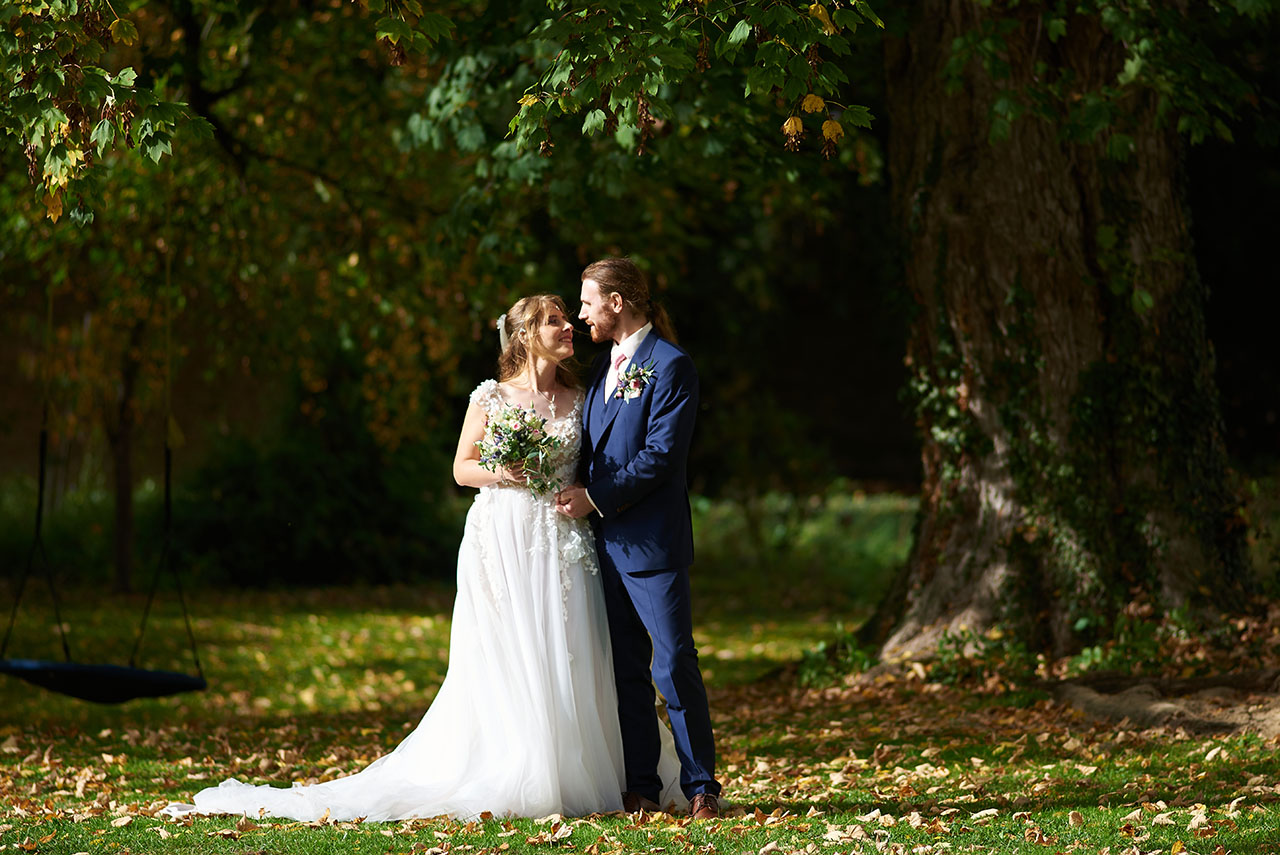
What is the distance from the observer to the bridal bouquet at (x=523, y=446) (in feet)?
15.7

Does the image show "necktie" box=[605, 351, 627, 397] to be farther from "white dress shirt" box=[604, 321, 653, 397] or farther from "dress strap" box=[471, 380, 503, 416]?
"dress strap" box=[471, 380, 503, 416]

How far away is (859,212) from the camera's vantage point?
17.8 metres

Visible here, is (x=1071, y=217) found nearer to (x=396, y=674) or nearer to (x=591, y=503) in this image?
(x=591, y=503)

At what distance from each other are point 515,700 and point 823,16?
2.67 m

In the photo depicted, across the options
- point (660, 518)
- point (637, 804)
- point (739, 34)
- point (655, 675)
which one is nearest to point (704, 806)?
point (637, 804)

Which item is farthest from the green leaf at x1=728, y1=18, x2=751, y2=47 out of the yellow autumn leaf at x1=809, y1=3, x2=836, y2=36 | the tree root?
the tree root

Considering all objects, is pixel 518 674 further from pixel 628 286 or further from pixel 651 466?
pixel 628 286

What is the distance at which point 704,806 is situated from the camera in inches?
187

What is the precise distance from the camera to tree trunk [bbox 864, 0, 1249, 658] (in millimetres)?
7441

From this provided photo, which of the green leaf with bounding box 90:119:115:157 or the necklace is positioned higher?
the green leaf with bounding box 90:119:115:157

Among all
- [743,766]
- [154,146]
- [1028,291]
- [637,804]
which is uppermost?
[154,146]

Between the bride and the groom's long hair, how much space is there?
257mm

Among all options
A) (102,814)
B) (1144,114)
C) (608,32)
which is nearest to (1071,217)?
(1144,114)

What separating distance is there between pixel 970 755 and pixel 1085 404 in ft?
7.45
